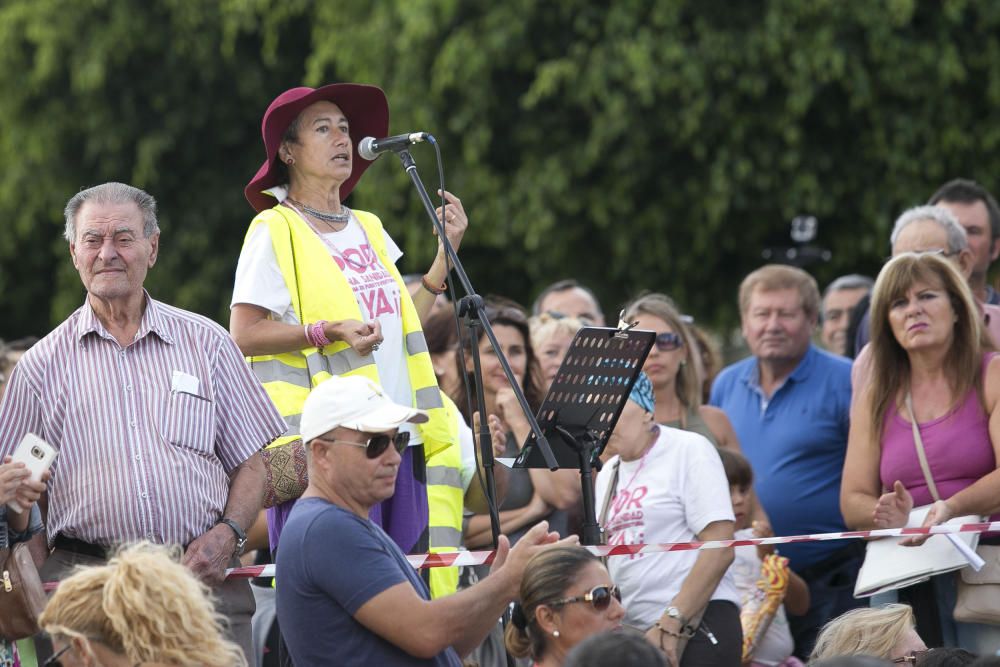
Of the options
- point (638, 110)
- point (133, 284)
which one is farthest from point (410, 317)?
point (638, 110)

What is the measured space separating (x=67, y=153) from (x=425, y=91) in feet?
15.2

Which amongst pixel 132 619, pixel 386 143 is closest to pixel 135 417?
pixel 386 143

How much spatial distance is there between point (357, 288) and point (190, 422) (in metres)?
0.79

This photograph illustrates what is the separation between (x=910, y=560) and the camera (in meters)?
5.64

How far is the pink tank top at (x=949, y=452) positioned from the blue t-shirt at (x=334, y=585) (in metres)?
2.45

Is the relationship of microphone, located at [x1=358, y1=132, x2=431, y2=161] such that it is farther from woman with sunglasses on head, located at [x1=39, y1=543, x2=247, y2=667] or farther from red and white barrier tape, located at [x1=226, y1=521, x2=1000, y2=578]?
woman with sunglasses on head, located at [x1=39, y1=543, x2=247, y2=667]

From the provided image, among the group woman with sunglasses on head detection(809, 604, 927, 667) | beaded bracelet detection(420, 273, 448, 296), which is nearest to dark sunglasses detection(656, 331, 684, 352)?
beaded bracelet detection(420, 273, 448, 296)

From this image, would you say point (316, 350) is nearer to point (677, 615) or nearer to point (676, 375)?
point (677, 615)

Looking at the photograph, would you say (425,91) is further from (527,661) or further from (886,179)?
(527,661)

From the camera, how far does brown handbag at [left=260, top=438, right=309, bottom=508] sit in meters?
5.40

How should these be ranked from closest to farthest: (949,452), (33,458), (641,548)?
(33,458)
(641,548)
(949,452)

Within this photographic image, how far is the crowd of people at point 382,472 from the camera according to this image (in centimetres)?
425

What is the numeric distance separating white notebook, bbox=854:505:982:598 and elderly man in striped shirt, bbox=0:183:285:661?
228 centimetres

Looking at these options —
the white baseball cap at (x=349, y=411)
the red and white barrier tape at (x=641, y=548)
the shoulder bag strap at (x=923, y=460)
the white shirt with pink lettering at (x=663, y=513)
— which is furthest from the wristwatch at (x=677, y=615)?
the white baseball cap at (x=349, y=411)
